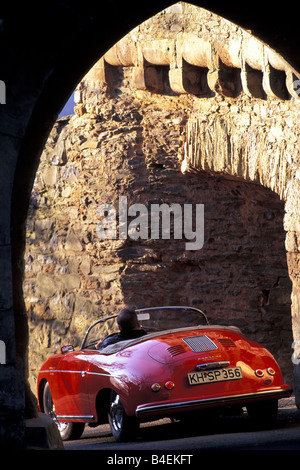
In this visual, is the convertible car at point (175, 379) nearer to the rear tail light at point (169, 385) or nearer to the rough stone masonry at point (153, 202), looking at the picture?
the rear tail light at point (169, 385)

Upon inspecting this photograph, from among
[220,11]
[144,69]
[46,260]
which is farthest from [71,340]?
[220,11]

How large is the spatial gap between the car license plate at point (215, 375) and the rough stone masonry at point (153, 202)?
3726 millimetres

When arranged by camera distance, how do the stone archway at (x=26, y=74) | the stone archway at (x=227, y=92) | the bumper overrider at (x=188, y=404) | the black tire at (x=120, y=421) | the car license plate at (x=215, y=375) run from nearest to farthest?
the stone archway at (x=26, y=74) < the bumper overrider at (x=188, y=404) < the car license plate at (x=215, y=375) < the black tire at (x=120, y=421) < the stone archway at (x=227, y=92)

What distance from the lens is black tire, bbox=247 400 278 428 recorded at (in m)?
6.39

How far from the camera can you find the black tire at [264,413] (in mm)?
6395

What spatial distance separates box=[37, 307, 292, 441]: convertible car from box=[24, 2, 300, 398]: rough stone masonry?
11.1 feet

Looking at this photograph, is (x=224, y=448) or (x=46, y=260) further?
(x=46, y=260)

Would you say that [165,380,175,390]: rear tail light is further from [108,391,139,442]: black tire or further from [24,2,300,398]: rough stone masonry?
[24,2,300,398]: rough stone masonry

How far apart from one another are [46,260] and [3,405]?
7.54 metres

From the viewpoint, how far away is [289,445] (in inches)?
185

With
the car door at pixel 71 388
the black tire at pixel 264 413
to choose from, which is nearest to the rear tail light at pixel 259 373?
the black tire at pixel 264 413

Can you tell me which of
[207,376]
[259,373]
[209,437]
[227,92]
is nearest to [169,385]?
[207,376]

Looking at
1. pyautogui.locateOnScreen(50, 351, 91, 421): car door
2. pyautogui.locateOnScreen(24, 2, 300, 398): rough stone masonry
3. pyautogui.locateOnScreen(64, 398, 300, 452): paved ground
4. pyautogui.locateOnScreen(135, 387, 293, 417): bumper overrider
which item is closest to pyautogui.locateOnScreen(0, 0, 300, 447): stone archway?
pyautogui.locateOnScreen(64, 398, 300, 452): paved ground

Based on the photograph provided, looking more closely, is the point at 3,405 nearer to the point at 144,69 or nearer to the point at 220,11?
the point at 220,11
